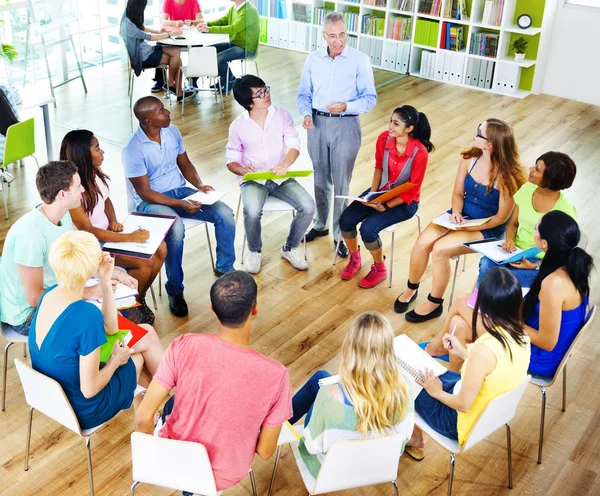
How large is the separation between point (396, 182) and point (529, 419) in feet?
5.54

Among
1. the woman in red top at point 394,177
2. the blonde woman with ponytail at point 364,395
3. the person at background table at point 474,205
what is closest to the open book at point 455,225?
the person at background table at point 474,205

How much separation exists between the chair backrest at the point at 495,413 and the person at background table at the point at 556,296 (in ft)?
0.99

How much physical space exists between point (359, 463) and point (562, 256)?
1.39 metres

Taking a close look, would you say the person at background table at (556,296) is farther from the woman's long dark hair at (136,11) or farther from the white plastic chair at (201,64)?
the woman's long dark hair at (136,11)

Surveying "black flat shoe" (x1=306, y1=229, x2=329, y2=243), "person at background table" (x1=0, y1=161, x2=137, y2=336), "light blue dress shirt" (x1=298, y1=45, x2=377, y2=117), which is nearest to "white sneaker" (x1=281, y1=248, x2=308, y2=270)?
"black flat shoe" (x1=306, y1=229, x2=329, y2=243)

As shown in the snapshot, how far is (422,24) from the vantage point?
27.9ft

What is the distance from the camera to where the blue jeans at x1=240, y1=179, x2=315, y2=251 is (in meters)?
4.60

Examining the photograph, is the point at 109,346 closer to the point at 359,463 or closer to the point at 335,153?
the point at 359,463

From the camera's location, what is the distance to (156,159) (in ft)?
14.3

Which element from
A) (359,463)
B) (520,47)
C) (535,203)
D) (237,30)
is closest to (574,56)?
(520,47)

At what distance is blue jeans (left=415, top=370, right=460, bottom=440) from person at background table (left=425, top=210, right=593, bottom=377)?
252 mm

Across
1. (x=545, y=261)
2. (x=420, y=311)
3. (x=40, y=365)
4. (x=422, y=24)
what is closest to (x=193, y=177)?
(x=420, y=311)

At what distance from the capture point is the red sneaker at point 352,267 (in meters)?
4.74

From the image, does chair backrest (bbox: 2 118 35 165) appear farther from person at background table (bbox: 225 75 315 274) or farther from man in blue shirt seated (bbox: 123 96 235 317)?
person at background table (bbox: 225 75 315 274)
